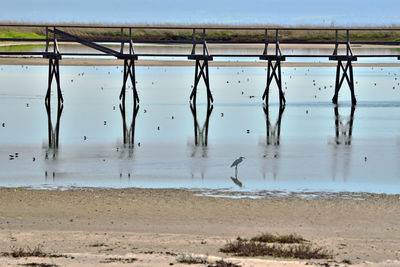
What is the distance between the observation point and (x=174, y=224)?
16.4 m

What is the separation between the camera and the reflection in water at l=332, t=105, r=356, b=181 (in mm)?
23703

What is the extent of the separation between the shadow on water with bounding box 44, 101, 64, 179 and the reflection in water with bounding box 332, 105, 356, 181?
676 cm

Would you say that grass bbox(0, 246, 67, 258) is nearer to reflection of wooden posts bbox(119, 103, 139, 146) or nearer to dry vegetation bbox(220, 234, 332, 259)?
dry vegetation bbox(220, 234, 332, 259)

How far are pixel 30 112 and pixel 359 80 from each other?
30.8m

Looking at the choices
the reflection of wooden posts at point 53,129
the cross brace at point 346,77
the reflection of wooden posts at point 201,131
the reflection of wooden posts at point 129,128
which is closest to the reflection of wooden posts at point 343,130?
the cross brace at point 346,77

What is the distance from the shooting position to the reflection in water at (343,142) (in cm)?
2370

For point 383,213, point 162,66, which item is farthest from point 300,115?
point 162,66

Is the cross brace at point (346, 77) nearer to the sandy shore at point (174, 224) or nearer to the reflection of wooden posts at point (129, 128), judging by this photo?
the reflection of wooden posts at point (129, 128)

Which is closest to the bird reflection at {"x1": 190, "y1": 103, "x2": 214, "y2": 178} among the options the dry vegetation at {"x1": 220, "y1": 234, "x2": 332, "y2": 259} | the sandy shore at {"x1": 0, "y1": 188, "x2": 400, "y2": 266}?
the sandy shore at {"x1": 0, "y1": 188, "x2": 400, "y2": 266}

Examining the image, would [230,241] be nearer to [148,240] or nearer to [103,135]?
[148,240]

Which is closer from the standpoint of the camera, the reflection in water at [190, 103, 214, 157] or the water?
the water

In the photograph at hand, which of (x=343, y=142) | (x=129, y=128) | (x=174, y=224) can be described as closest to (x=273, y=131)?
(x=343, y=142)

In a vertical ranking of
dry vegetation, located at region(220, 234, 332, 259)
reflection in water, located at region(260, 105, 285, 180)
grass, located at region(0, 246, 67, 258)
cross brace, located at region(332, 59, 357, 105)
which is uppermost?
cross brace, located at region(332, 59, 357, 105)

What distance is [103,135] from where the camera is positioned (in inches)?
1192
